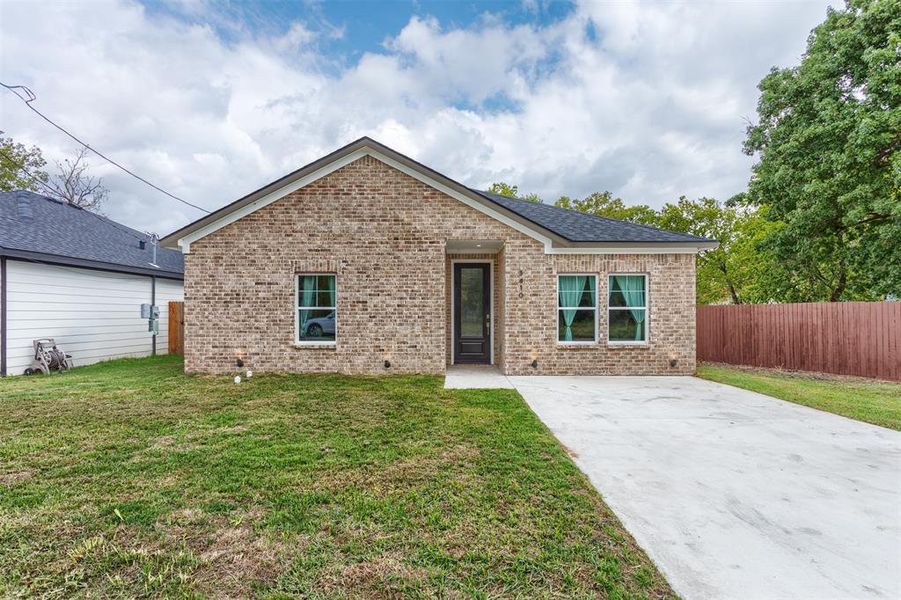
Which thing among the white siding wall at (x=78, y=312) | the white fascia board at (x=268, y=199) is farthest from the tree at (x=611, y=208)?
the white siding wall at (x=78, y=312)

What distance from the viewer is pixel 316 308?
8859 mm

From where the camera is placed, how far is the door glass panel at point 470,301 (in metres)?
10.5

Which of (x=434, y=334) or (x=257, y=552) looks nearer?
(x=257, y=552)

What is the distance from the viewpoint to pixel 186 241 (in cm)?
864

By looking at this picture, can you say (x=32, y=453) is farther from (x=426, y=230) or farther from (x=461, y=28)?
(x=461, y=28)

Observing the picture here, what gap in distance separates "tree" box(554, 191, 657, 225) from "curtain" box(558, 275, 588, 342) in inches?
698

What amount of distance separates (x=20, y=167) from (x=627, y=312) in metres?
31.4

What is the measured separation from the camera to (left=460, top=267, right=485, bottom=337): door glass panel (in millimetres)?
10492

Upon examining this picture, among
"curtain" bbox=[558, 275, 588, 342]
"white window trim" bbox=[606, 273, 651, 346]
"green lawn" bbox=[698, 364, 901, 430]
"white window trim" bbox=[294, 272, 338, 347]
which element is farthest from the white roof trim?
"green lawn" bbox=[698, 364, 901, 430]

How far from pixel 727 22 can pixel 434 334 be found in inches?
465

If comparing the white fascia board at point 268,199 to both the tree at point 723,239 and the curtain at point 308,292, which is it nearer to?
the curtain at point 308,292

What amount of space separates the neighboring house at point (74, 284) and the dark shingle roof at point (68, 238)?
2 centimetres

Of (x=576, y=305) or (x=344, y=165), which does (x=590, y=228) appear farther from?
(x=344, y=165)

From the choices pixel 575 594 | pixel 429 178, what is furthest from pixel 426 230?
pixel 575 594
